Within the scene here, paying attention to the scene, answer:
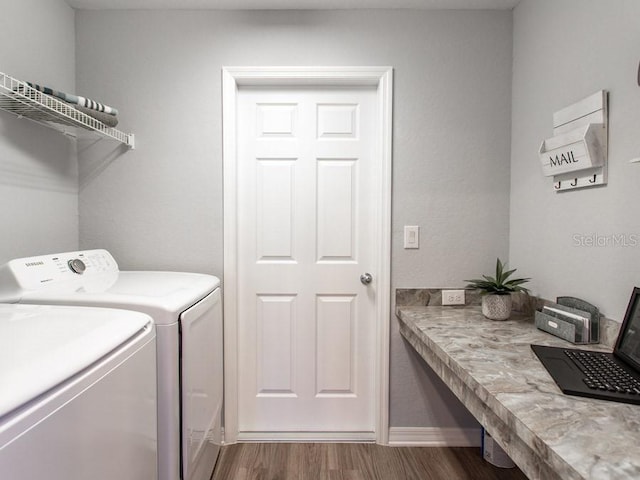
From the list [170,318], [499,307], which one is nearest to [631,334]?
[499,307]

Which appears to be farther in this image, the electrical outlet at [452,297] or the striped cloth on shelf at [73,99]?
the electrical outlet at [452,297]

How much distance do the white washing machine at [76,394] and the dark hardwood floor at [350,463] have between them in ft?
2.74

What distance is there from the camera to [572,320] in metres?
1.31

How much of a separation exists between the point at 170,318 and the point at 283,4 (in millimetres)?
1680

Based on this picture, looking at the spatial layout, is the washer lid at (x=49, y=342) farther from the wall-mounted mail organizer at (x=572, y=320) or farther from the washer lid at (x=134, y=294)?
the wall-mounted mail organizer at (x=572, y=320)

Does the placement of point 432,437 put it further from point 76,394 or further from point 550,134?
point 76,394

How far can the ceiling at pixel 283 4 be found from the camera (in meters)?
1.76

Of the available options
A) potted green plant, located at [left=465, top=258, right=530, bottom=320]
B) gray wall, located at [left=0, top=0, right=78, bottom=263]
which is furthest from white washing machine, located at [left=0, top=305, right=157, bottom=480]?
potted green plant, located at [left=465, top=258, right=530, bottom=320]

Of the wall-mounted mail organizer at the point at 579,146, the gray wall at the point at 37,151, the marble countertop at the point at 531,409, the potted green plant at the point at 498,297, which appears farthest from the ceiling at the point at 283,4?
the marble countertop at the point at 531,409

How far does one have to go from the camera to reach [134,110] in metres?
1.84

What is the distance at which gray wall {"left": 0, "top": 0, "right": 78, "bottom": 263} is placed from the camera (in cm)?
144

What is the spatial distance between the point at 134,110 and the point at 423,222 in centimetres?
171

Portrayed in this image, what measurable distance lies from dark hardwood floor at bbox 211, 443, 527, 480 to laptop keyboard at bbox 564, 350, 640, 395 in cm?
97

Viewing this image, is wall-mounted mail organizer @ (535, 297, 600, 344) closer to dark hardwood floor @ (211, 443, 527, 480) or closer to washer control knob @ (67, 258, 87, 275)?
dark hardwood floor @ (211, 443, 527, 480)
